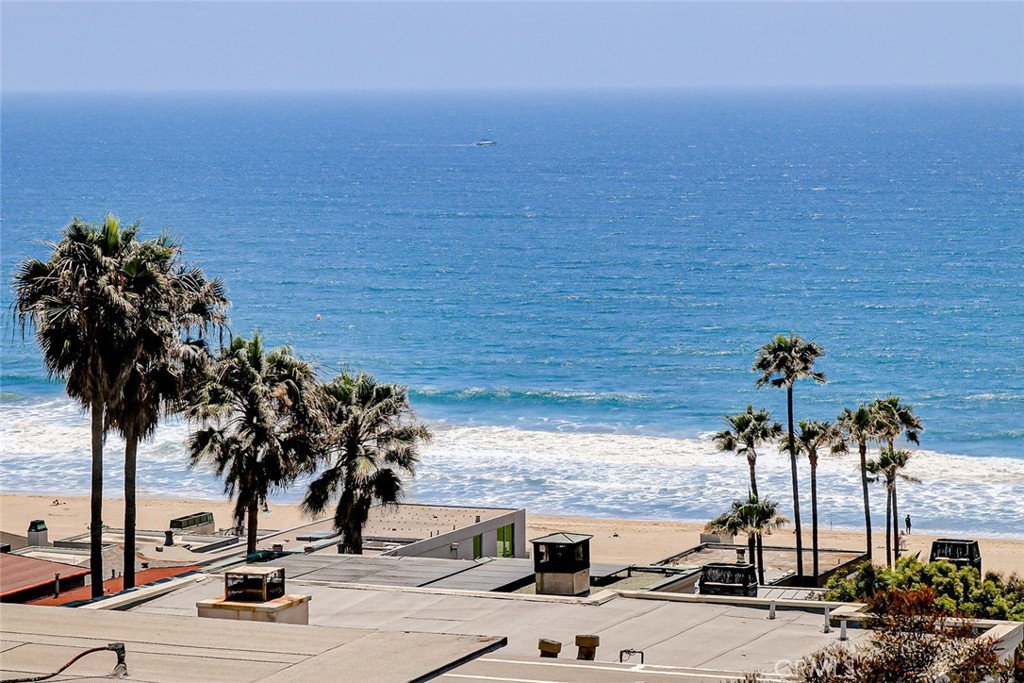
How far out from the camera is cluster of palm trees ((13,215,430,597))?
108 feet

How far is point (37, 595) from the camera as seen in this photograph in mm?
32781

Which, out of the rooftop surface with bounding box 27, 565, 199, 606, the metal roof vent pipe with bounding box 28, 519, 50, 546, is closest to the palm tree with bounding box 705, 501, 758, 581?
the rooftop surface with bounding box 27, 565, 199, 606

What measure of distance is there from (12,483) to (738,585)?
5162 cm

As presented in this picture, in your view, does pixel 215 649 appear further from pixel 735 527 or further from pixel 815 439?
pixel 815 439

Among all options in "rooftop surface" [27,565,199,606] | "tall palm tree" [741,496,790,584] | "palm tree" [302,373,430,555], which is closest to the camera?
"rooftop surface" [27,565,199,606]

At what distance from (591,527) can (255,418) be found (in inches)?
1089

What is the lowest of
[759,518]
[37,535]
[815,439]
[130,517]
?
[37,535]

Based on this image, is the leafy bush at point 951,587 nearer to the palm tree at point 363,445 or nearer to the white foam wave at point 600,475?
the palm tree at point 363,445

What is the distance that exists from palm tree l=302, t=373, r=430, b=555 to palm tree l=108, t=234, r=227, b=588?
556 cm

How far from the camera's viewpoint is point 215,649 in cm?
1681

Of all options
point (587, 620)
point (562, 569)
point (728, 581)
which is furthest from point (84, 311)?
point (728, 581)

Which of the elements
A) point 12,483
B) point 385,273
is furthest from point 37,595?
point 385,273

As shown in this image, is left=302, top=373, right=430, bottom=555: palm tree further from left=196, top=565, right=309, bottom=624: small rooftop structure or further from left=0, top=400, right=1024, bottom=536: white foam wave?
left=0, top=400, right=1024, bottom=536: white foam wave

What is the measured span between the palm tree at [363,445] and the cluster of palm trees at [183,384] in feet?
0.11
